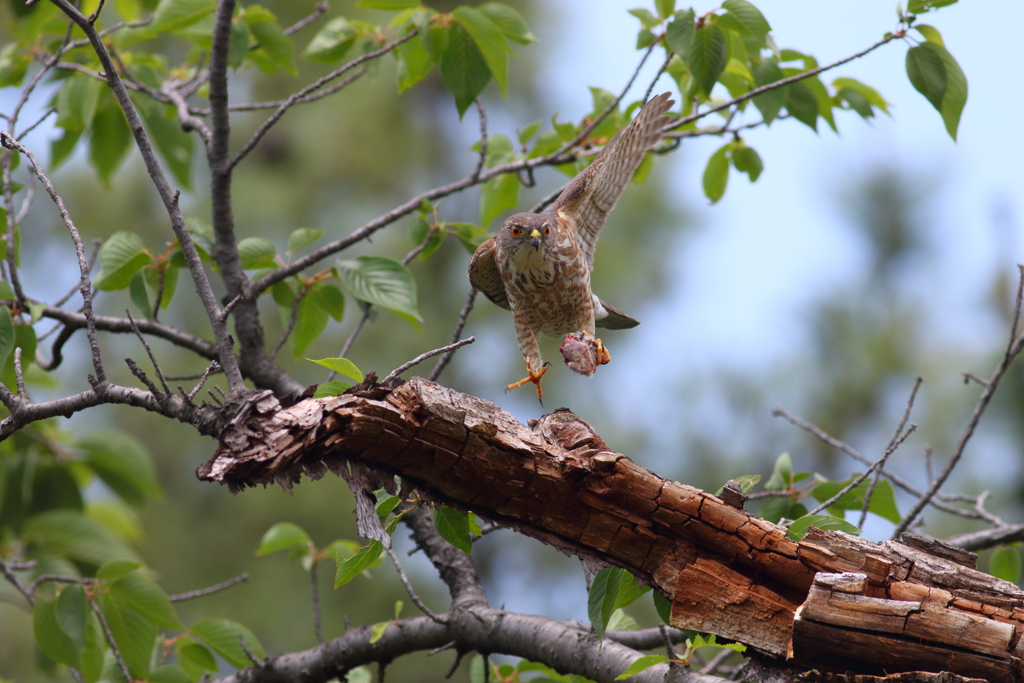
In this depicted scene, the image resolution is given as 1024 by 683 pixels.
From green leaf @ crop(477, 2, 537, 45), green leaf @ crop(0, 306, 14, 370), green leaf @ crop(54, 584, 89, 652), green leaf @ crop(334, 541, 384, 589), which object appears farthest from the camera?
green leaf @ crop(477, 2, 537, 45)

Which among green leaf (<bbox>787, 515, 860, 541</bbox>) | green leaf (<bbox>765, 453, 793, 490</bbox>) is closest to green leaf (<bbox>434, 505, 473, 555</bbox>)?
green leaf (<bbox>787, 515, 860, 541</bbox>)

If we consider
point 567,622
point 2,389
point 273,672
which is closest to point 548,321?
point 567,622

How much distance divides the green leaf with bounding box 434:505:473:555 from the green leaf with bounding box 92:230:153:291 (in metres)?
1.45

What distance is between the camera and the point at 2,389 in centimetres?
183

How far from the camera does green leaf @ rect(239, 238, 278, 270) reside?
2875 millimetres

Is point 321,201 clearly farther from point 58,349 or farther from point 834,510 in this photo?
point 834,510

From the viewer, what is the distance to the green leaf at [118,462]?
3447 mm

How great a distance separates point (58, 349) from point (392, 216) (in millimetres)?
1380

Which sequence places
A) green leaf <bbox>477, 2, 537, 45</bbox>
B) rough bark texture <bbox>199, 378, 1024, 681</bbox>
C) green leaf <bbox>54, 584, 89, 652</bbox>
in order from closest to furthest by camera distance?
rough bark texture <bbox>199, 378, 1024, 681</bbox>, green leaf <bbox>54, 584, 89, 652</bbox>, green leaf <bbox>477, 2, 537, 45</bbox>

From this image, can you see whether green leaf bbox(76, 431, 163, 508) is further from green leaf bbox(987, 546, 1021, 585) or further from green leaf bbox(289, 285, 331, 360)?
green leaf bbox(987, 546, 1021, 585)

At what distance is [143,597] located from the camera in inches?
106

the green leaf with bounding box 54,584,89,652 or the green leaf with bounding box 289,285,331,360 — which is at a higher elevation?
the green leaf with bounding box 289,285,331,360

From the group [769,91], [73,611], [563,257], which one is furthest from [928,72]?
[73,611]

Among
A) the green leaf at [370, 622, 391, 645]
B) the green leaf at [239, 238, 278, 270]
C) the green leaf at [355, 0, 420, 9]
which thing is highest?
the green leaf at [355, 0, 420, 9]
